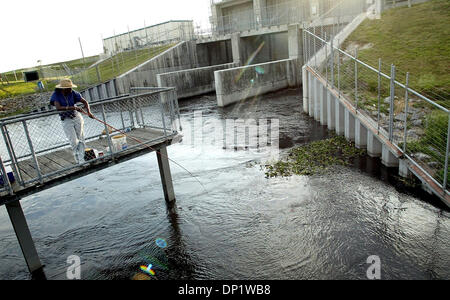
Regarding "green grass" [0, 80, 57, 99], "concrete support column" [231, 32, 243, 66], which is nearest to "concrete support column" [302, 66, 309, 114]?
"concrete support column" [231, 32, 243, 66]

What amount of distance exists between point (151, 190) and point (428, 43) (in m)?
16.2

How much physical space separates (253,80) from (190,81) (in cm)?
692

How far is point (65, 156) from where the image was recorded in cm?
796

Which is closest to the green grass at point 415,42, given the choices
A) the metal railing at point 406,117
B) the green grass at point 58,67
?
the metal railing at point 406,117

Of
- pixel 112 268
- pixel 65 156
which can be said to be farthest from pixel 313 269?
pixel 65 156

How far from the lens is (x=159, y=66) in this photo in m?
34.3

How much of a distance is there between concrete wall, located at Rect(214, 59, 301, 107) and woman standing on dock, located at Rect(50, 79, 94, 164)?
Answer: 1669cm

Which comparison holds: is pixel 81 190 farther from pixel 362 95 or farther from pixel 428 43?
pixel 428 43

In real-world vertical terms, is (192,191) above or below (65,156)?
below

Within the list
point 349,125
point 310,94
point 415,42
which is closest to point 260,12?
point 415,42

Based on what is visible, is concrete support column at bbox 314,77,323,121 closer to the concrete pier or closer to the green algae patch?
the concrete pier

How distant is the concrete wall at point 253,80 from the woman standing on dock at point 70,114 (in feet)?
54.8

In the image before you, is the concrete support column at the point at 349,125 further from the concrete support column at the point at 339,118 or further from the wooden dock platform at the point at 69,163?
the wooden dock platform at the point at 69,163

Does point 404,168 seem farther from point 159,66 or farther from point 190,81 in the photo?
point 159,66
